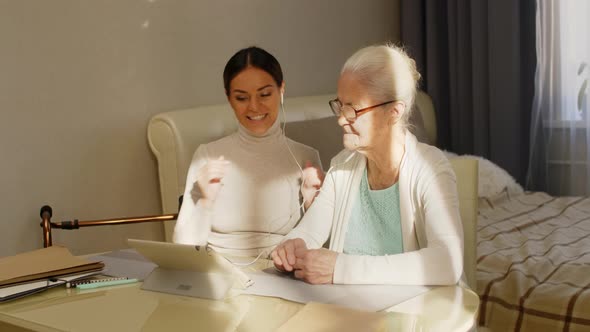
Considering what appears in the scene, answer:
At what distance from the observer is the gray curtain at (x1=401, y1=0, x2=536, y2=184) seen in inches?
161

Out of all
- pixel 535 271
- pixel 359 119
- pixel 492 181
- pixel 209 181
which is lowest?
pixel 535 271

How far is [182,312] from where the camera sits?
158 centimetres

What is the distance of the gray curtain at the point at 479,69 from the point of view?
4082mm

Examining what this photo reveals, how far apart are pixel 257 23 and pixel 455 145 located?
149cm

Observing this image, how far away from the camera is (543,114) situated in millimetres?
4012

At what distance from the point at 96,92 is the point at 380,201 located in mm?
1389

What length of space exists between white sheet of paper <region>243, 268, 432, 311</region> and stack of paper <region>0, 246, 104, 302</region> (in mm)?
462

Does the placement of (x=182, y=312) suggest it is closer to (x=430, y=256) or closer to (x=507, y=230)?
(x=430, y=256)

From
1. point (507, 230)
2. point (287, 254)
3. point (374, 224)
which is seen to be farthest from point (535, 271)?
point (287, 254)

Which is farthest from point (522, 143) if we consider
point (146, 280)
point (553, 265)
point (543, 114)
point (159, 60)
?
point (146, 280)

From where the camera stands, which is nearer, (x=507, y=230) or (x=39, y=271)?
(x=39, y=271)

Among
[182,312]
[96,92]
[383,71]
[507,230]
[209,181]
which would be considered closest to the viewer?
[182,312]

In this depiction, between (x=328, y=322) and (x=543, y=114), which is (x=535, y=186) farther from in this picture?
(x=328, y=322)

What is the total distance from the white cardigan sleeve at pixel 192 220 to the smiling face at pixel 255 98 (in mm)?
204
